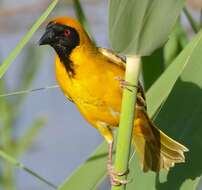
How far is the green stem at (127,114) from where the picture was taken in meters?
0.89

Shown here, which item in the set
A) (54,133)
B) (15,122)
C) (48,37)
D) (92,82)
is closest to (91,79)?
(92,82)

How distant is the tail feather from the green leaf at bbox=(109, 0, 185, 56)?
0.31 meters

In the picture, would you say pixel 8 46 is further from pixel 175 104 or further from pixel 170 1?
pixel 170 1

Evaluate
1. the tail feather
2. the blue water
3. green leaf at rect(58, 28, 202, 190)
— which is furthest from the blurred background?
green leaf at rect(58, 28, 202, 190)

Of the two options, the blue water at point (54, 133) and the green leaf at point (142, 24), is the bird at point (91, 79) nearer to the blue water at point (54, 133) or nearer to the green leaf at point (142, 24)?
the green leaf at point (142, 24)

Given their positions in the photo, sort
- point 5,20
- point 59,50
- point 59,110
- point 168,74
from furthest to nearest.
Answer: point 5,20 → point 59,110 → point 59,50 → point 168,74

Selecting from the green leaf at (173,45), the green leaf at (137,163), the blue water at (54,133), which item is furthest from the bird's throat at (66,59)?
the blue water at (54,133)

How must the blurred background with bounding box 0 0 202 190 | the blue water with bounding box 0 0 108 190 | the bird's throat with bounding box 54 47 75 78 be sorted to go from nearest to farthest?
the bird's throat with bounding box 54 47 75 78, the blurred background with bounding box 0 0 202 190, the blue water with bounding box 0 0 108 190

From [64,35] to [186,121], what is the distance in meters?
0.33

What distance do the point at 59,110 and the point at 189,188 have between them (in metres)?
2.59

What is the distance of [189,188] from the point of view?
1.10 metres

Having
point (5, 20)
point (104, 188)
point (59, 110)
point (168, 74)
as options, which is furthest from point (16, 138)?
point (5, 20)

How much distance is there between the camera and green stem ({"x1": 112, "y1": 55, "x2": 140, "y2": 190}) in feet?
2.91

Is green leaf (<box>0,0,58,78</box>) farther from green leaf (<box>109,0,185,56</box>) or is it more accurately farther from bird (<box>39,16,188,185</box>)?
bird (<box>39,16,188,185</box>)
